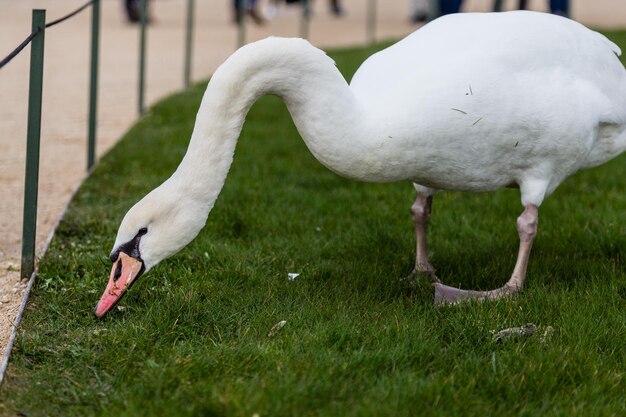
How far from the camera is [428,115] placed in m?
4.64

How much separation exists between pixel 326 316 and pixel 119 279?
921 millimetres

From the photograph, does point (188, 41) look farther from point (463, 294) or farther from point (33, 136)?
point (463, 294)

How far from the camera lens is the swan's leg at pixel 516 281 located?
517cm

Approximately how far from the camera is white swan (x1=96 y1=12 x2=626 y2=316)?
457 centimetres

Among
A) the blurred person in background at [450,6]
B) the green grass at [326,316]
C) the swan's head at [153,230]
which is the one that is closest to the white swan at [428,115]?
the swan's head at [153,230]

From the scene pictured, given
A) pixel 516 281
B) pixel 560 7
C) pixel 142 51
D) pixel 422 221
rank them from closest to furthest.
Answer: pixel 516 281 → pixel 422 221 → pixel 142 51 → pixel 560 7

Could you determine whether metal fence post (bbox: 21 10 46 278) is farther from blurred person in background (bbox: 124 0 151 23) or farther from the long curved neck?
blurred person in background (bbox: 124 0 151 23)

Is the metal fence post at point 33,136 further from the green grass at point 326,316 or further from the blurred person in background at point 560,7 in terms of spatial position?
the blurred person in background at point 560,7

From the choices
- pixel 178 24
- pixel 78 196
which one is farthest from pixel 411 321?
pixel 178 24

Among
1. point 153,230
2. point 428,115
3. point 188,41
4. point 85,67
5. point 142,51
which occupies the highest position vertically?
point 428,115

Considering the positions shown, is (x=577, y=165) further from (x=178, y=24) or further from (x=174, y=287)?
(x=178, y=24)

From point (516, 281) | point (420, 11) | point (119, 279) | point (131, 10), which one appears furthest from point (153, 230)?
point (420, 11)

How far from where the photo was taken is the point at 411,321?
4.78 meters

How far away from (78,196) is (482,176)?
3154 mm
